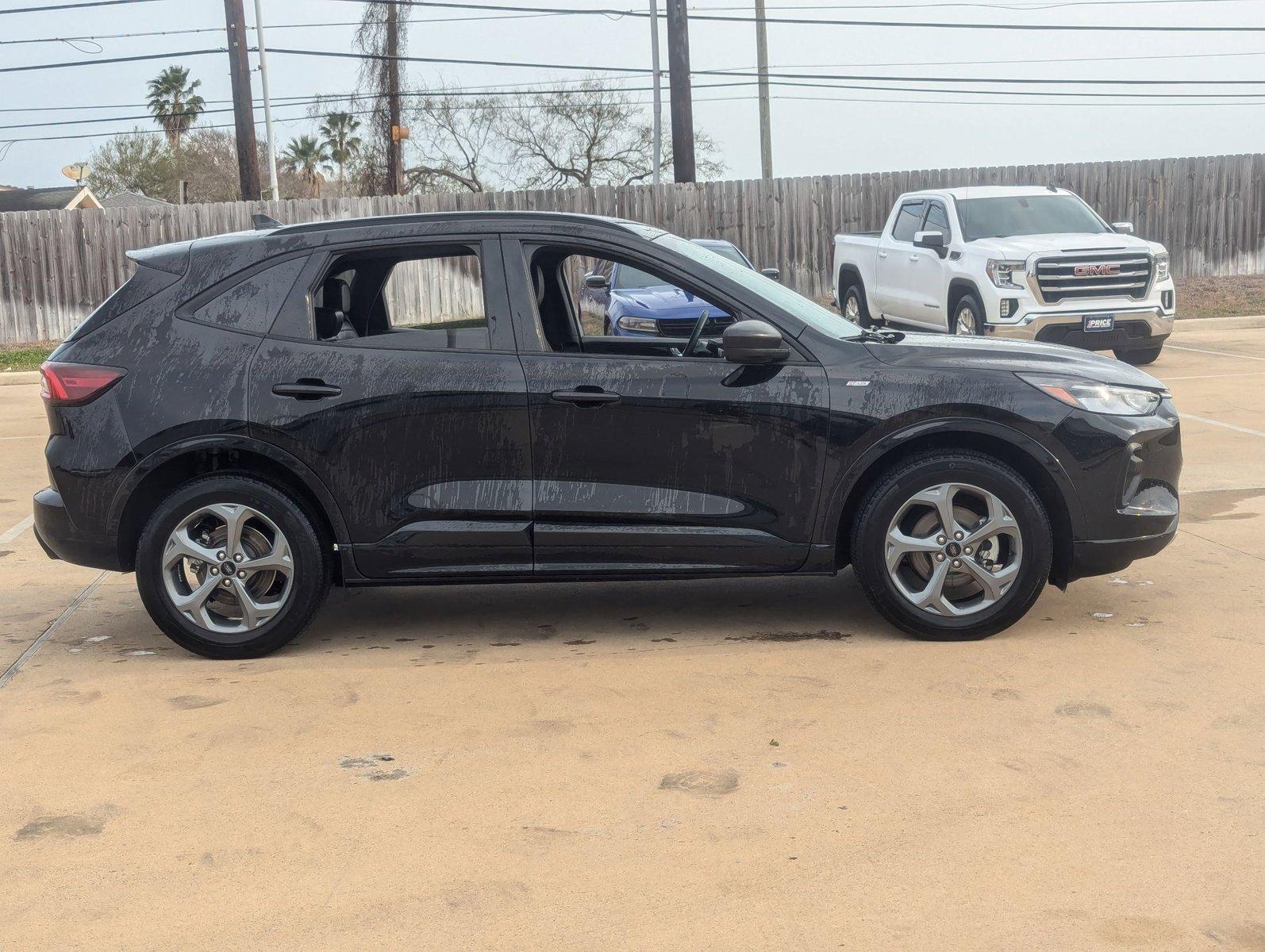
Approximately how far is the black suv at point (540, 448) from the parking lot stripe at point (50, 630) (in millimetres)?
523

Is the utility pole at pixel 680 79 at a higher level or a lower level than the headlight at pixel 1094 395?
higher

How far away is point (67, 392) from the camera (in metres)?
5.89

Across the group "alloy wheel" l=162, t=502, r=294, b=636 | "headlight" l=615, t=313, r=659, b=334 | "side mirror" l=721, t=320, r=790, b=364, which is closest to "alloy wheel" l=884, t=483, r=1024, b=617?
"side mirror" l=721, t=320, r=790, b=364

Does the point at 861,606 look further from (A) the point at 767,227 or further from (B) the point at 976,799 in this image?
(A) the point at 767,227

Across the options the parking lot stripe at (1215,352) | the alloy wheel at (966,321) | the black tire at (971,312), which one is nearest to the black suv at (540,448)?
the black tire at (971,312)

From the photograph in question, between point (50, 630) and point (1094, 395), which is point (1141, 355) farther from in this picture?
point (50, 630)

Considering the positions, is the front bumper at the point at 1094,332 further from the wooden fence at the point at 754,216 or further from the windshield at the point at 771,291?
the wooden fence at the point at 754,216

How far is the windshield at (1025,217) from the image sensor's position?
15.8 metres

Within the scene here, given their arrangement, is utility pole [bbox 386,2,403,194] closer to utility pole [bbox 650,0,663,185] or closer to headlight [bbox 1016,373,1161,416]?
utility pole [bbox 650,0,663,185]

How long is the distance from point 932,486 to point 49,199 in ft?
211

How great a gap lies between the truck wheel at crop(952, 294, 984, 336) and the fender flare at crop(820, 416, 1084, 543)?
9.34m

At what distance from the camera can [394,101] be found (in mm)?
35094

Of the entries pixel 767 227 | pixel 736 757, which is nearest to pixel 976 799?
pixel 736 757

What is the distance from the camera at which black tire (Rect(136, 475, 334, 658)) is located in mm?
5801
